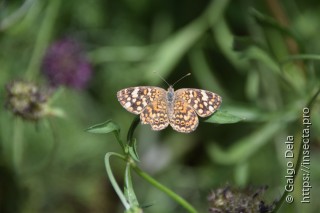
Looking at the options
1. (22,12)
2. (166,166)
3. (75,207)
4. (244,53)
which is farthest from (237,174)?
(22,12)

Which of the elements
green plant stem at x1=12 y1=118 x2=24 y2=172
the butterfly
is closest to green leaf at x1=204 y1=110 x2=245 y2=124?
the butterfly

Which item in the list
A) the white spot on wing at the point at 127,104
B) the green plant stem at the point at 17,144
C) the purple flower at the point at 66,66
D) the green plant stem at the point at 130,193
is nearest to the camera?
the green plant stem at the point at 130,193

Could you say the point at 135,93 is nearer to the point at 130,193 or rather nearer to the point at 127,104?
the point at 127,104

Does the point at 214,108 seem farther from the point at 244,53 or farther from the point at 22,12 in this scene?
the point at 22,12

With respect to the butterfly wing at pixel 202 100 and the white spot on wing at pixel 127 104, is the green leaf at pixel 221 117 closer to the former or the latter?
the butterfly wing at pixel 202 100

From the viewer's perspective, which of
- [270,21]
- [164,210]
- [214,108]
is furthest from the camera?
[164,210]

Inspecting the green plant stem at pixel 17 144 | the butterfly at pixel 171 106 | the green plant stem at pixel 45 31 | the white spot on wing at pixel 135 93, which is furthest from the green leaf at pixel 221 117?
the green plant stem at pixel 45 31
